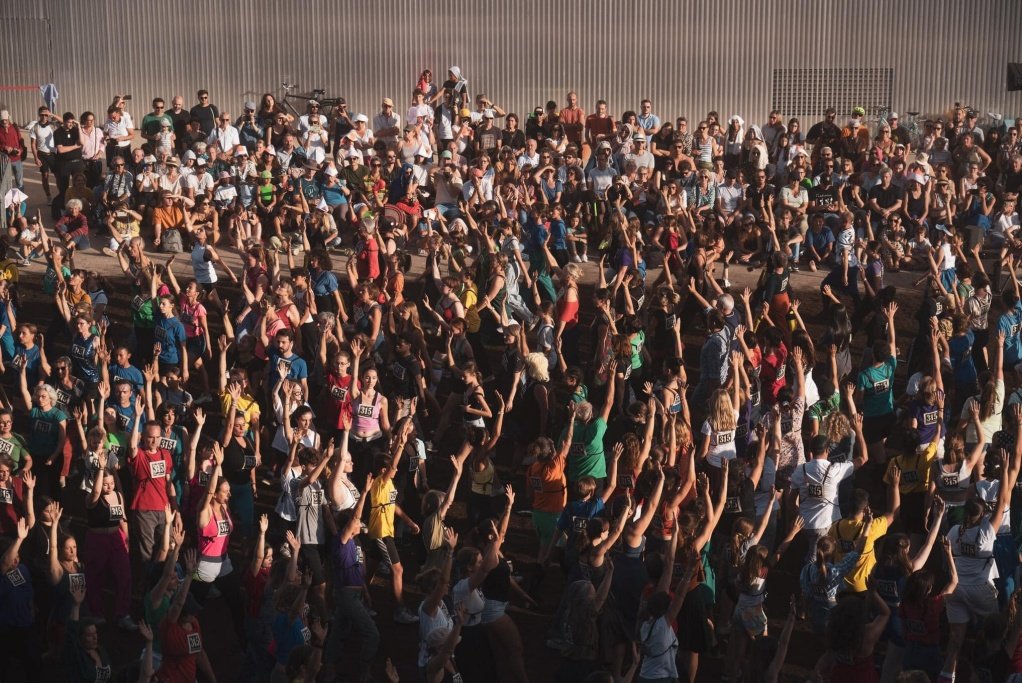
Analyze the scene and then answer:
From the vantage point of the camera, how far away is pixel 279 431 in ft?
39.6

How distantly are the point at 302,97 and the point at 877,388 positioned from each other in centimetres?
1674

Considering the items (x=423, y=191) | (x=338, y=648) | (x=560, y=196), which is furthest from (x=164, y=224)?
(x=338, y=648)

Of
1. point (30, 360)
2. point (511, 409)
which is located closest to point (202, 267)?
point (30, 360)

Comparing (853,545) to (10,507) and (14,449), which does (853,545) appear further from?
(14,449)

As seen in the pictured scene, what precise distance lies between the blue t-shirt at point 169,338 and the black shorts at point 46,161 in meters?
7.52

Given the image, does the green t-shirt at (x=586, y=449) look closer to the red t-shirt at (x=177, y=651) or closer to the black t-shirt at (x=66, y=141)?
the red t-shirt at (x=177, y=651)

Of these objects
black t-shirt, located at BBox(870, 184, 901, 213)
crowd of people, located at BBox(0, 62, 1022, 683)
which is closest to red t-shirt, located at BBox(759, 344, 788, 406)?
crowd of people, located at BBox(0, 62, 1022, 683)

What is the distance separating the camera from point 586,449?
37.1 ft

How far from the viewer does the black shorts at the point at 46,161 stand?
811 inches

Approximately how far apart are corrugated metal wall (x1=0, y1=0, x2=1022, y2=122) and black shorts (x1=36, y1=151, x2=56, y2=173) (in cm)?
618

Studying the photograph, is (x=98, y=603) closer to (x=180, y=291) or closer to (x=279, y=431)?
(x=279, y=431)

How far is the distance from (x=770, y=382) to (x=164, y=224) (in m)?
9.14

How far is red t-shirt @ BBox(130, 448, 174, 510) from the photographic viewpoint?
10859mm

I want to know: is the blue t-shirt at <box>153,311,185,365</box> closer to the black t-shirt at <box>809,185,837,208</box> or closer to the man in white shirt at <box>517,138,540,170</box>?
the man in white shirt at <box>517,138,540,170</box>
